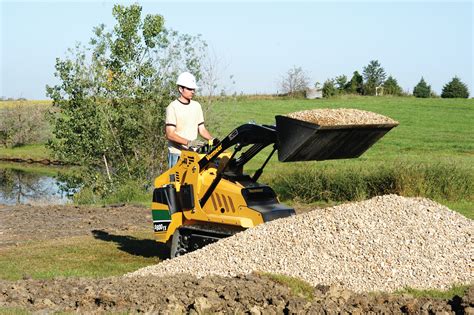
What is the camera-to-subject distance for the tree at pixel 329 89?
57938 mm

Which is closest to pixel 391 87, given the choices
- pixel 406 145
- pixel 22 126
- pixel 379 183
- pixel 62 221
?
pixel 406 145

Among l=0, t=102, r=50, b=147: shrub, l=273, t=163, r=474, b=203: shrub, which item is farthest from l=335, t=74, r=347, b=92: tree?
l=273, t=163, r=474, b=203: shrub

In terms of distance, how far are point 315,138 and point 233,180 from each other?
1.28 metres

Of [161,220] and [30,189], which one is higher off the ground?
[161,220]

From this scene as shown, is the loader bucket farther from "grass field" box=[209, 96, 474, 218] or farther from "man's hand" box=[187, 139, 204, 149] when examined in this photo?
"grass field" box=[209, 96, 474, 218]

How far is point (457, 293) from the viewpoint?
755 cm

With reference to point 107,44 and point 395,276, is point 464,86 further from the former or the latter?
point 395,276

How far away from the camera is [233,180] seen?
30.9 feet

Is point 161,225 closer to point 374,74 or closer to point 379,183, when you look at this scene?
point 379,183

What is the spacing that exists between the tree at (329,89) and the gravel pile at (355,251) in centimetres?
4916

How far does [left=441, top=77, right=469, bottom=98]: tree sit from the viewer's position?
5804cm

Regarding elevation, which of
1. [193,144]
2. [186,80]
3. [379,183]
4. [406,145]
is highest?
[186,80]

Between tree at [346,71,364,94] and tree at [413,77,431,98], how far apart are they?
4.23 m

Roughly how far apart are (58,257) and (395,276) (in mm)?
5131
